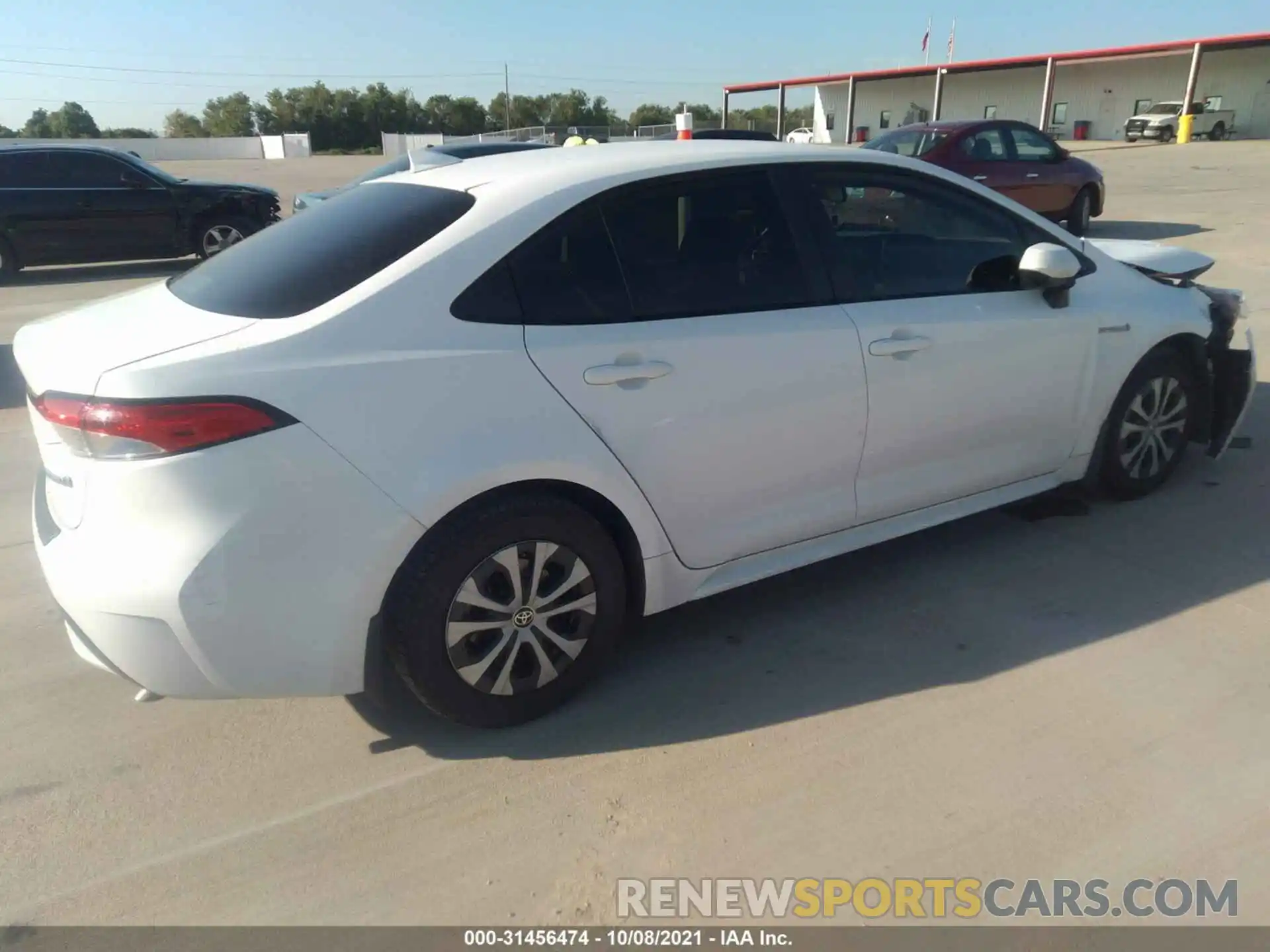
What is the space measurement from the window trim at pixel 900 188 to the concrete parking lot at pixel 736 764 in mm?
1140

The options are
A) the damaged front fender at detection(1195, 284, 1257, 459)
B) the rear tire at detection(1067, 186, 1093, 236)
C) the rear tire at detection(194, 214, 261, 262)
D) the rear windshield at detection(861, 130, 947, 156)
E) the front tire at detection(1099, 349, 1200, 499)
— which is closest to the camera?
the front tire at detection(1099, 349, 1200, 499)

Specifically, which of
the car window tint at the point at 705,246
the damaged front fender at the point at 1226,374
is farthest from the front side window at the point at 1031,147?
the car window tint at the point at 705,246

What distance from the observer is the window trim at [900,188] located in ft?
11.1

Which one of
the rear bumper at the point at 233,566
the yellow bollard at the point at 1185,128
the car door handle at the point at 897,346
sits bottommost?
the yellow bollard at the point at 1185,128

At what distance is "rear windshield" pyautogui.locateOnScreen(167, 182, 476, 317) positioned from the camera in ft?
8.86

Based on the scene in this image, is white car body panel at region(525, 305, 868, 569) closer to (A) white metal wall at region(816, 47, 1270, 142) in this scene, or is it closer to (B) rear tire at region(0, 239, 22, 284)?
(B) rear tire at region(0, 239, 22, 284)

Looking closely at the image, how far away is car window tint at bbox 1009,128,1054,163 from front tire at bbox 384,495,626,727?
39.5 ft

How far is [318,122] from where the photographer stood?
264 ft

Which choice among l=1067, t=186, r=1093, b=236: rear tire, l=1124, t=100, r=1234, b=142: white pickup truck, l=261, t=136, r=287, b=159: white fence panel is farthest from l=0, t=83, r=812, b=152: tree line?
l=1067, t=186, r=1093, b=236: rear tire

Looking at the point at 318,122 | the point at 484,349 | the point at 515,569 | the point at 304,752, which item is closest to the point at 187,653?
the point at 304,752

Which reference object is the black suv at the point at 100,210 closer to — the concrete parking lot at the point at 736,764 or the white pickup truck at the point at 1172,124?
the concrete parking lot at the point at 736,764

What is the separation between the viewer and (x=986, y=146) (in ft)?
41.4

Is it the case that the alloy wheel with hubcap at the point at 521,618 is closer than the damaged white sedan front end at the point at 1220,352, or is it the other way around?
the alloy wheel with hubcap at the point at 521,618
